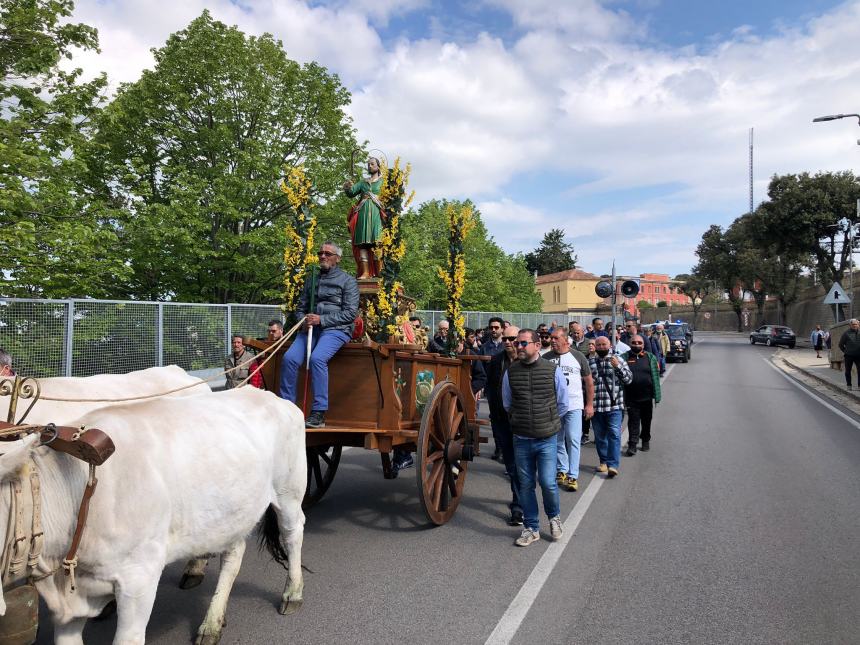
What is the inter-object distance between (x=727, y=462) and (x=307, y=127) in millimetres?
17554

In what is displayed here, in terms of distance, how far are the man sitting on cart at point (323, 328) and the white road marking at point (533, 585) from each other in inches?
79.3

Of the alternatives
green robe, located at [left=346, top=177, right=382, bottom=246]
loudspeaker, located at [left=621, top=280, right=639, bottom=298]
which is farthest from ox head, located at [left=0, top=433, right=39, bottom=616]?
loudspeaker, located at [left=621, top=280, right=639, bottom=298]

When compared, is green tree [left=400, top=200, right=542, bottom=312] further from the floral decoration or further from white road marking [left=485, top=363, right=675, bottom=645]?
white road marking [left=485, top=363, right=675, bottom=645]

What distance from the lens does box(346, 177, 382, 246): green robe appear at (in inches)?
255

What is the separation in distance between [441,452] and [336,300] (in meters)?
1.73

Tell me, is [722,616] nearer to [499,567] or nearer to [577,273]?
[499,567]

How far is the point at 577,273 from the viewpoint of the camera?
294ft

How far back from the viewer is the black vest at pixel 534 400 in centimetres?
532

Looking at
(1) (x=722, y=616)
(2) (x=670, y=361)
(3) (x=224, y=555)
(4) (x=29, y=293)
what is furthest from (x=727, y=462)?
(2) (x=670, y=361)

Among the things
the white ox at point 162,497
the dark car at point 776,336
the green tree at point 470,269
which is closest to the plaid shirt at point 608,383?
the white ox at point 162,497

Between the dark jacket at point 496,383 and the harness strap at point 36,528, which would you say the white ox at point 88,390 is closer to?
the harness strap at point 36,528

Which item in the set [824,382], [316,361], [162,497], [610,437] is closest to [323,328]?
[316,361]

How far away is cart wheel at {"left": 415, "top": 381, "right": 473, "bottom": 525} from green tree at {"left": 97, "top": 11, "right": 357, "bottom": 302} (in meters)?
13.1

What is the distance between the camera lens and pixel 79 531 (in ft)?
8.63
